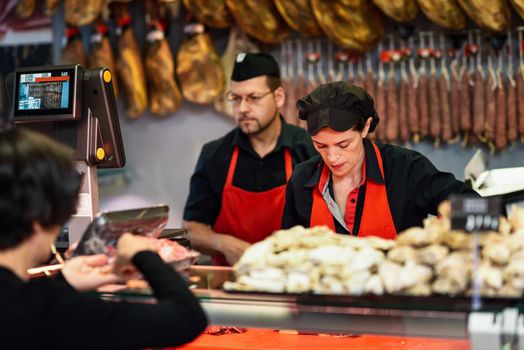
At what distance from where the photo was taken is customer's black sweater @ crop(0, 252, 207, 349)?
5.66 ft

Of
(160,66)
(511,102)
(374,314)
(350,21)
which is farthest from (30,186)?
(160,66)

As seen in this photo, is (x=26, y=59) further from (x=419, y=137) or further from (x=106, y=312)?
(x=106, y=312)

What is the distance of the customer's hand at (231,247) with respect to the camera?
4258 mm

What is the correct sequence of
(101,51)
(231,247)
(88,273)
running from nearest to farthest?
1. (88,273)
2. (231,247)
3. (101,51)

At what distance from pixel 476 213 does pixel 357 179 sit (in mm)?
1481

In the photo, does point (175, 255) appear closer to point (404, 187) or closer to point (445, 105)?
point (404, 187)

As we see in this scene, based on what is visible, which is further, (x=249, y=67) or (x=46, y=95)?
(x=249, y=67)

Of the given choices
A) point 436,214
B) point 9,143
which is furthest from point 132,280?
point 436,214

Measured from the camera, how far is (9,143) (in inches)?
70.2

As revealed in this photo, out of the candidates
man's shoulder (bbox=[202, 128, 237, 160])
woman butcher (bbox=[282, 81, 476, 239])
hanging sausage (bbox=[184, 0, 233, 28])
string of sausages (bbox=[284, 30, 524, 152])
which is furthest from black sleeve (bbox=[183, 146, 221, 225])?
hanging sausage (bbox=[184, 0, 233, 28])

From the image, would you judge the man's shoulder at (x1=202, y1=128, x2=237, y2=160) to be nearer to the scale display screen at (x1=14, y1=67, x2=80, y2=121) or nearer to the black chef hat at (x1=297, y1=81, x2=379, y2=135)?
the black chef hat at (x1=297, y1=81, x2=379, y2=135)

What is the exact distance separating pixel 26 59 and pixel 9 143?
4908mm

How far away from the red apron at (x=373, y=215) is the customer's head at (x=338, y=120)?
14 centimetres

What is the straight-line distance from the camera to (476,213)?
190 cm
